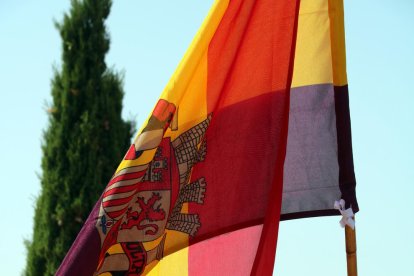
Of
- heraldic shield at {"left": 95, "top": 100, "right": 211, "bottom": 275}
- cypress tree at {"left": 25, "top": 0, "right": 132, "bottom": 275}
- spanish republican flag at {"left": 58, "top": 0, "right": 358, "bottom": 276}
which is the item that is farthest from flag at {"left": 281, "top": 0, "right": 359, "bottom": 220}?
cypress tree at {"left": 25, "top": 0, "right": 132, "bottom": 275}

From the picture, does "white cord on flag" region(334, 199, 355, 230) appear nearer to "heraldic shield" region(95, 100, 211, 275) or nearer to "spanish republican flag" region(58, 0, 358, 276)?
"spanish republican flag" region(58, 0, 358, 276)

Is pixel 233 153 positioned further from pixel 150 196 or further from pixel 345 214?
pixel 345 214

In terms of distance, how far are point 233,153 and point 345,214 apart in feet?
1.60

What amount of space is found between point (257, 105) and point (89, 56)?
528 centimetres

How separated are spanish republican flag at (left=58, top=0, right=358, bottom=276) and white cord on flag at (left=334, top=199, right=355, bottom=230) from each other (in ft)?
0.22

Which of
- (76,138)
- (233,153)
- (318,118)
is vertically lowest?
(233,153)

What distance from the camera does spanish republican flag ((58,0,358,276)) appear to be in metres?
3.67

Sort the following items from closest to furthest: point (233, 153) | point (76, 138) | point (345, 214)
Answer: point (345, 214) → point (233, 153) → point (76, 138)

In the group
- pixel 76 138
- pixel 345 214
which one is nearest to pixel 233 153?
pixel 345 214

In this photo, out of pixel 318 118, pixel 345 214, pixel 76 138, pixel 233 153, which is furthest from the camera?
pixel 76 138

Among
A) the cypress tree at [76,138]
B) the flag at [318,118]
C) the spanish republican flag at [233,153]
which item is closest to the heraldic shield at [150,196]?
the spanish republican flag at [233,153]

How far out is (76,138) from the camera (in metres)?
8.56

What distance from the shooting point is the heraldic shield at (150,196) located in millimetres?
3566

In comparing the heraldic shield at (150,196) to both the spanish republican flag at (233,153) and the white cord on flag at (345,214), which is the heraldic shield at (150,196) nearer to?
the spanish republican flag at (233,153)
